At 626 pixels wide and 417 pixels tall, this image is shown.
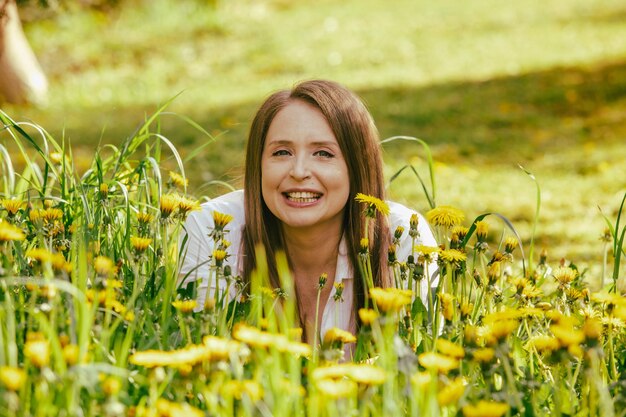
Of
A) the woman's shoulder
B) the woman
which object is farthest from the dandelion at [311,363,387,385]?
the woman's shoulder

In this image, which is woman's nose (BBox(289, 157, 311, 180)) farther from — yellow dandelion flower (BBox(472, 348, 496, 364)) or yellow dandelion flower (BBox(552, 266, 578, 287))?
yellow dandelion flower (BBox(472, 348, 496, 364))

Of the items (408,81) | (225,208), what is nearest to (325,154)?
(225,208)

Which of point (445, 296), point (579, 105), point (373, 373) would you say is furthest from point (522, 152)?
point (373, 373)

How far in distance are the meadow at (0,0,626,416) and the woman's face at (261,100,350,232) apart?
268mm

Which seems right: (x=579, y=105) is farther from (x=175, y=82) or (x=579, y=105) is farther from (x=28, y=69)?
(x=28, y=69)

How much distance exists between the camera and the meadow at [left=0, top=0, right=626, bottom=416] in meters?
1.58

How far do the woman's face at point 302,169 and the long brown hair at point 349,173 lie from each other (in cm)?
4

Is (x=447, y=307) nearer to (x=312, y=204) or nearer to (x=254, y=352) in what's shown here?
(x=254, y=352)

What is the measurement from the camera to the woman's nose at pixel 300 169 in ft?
8.93

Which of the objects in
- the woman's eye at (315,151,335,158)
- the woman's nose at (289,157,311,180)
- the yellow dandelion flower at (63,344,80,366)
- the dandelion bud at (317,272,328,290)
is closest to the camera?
the yellow dandelion flower at (63,344,80,366)

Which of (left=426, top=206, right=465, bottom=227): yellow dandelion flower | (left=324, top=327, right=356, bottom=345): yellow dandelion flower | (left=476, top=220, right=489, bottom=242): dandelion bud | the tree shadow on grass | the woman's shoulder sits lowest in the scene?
(left=324, top=327, right=356, bottom=345): yellow dandelion flower

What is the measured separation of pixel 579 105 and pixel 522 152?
1.64 meters

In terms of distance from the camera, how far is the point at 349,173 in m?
2.91

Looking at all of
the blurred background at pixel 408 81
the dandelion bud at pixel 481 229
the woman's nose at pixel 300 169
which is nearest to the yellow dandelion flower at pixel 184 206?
→ the woman's nose at pixel 300 169
